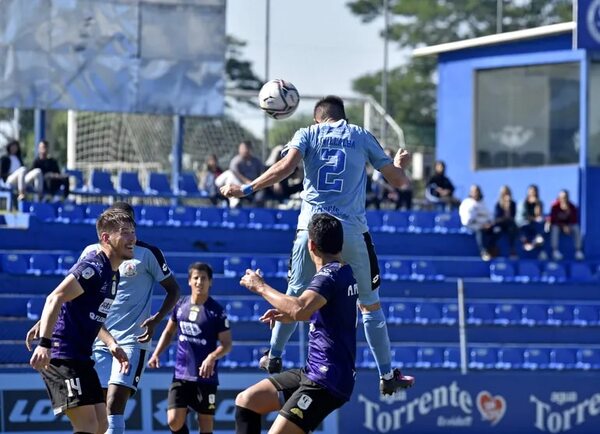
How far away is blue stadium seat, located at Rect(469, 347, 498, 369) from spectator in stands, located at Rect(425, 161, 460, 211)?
3.96 m

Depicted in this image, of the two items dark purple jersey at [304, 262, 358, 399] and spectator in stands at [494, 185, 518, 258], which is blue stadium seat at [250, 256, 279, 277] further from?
dark purple jersey at [304, 262, 358, 399]

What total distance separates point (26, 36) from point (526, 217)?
8.45 m

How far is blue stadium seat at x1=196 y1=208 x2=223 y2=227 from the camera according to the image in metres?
20.3

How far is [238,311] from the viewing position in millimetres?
18562

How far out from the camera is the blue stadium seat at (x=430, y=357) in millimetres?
18484

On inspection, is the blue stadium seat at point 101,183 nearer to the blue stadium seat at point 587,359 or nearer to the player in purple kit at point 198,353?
the blue stadium seat at point 587,359

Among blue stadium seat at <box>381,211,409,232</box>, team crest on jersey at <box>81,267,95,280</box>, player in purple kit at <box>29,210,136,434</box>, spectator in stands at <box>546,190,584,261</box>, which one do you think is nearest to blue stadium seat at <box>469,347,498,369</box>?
blue stadium seat at <box>381,211,409,232</box>

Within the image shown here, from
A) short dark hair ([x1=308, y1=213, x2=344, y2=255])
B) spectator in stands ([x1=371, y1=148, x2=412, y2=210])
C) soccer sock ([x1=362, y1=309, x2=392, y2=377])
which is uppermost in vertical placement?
spectator in stands ([x1=371, y1=148, x2=412, y2=210])

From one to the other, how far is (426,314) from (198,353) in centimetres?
734

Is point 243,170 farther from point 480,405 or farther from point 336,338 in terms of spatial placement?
point 336,338

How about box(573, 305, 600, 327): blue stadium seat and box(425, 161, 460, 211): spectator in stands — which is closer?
box(573, 305, 600, 327): blue stadium seat

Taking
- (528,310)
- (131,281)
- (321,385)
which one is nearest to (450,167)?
(528,310)

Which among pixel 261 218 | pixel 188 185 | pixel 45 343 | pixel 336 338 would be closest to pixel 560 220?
pixel 261 218

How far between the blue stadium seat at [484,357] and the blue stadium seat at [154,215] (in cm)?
485
